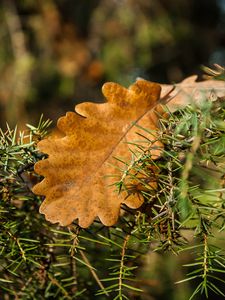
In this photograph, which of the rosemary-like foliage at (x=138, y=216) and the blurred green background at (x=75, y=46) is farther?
the blurred green background at (x=75, y=46)

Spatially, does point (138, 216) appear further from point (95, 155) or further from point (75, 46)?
point (75, 46)

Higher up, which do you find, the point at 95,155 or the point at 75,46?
the point at 95,155

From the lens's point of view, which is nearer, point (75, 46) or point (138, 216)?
point (138, 216)

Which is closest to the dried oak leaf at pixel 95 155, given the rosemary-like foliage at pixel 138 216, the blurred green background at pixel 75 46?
the rosemary-like foliage at pixel 138 216

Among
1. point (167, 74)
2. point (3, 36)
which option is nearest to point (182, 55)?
point (167, 74)

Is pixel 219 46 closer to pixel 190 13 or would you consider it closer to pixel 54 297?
pixel 190 13

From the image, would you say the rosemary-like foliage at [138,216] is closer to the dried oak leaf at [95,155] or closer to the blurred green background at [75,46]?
the dried oak leaf at [95,155]

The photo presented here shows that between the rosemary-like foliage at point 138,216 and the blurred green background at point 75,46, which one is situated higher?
the rosemary-like foliage at point 138,216

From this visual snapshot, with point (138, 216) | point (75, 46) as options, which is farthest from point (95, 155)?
point (75, 46)
